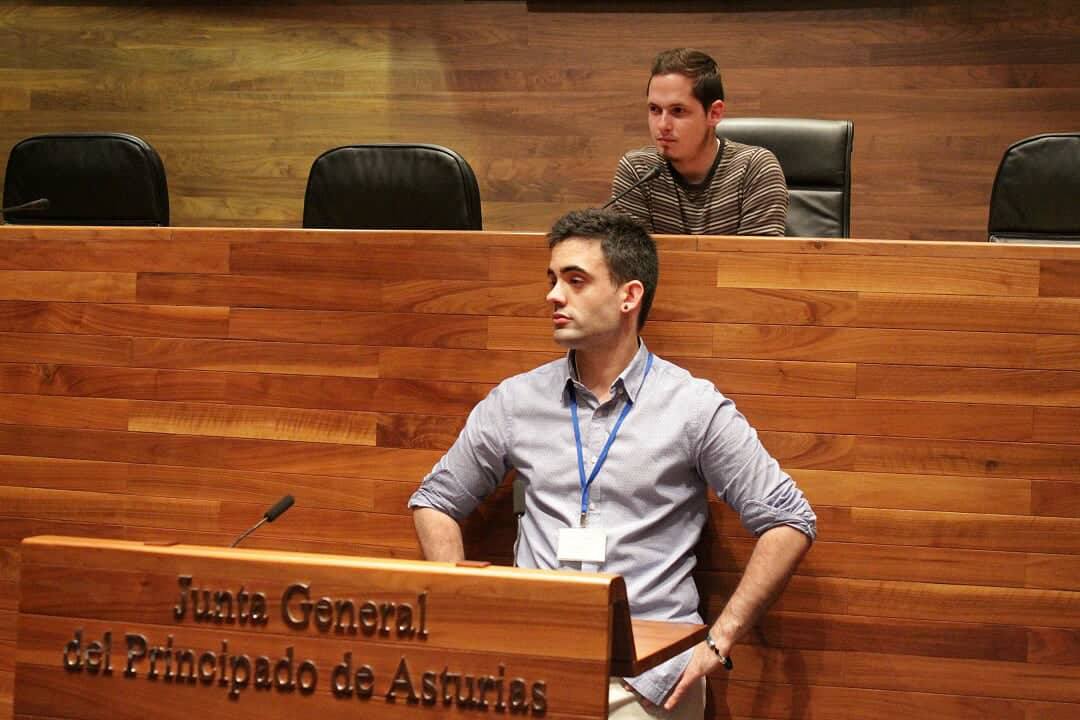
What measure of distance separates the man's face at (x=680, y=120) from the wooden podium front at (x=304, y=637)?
1026 millimetres

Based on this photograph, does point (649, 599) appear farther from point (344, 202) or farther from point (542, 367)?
point (344, 202)

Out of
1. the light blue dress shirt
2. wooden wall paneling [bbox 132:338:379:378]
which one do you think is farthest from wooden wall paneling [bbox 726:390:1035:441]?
wooden wall paneling [bbox 132:338:379:378]

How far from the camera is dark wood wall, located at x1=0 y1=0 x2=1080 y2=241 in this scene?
314cm

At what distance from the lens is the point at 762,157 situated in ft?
7.18

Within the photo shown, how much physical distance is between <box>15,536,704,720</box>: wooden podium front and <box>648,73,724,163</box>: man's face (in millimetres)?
1026

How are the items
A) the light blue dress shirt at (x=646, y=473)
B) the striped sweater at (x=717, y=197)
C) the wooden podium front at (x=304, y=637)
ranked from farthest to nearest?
the striped sweater at (x=717, y=197), the light blue dress shirt at (x=646, y=473), the wooden podium front at (x=304, y=637)

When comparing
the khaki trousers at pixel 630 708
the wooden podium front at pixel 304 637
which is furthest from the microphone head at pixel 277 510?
the khaki trousers at pixel 630 708

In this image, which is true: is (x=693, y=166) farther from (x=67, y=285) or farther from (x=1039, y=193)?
(x=67, y=285)

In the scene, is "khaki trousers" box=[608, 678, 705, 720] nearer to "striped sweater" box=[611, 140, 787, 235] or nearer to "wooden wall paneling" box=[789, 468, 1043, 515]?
"wooden wall paneling" box=[789, 468, 1043, 515]

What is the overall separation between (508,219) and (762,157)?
1.29 m

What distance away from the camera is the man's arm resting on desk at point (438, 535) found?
175 cm

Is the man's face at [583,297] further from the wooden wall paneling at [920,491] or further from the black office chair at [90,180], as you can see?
the black office chair at [90,180]

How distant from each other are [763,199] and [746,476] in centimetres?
67

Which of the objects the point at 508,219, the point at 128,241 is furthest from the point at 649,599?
the point at 508,219
